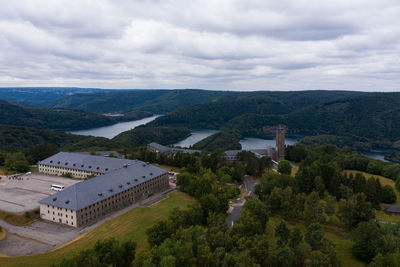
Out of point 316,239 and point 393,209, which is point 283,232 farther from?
point 393,209

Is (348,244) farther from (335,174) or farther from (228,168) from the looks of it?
(228,168)

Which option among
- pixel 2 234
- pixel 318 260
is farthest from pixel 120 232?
pixel 318 260

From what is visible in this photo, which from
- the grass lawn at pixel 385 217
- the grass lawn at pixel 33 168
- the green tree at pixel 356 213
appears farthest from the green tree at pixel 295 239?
the grass lawn at pixel 33 168

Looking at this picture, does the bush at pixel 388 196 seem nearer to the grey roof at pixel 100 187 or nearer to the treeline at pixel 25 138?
the grey roof at pixel 100 187

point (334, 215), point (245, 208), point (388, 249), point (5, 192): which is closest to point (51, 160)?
point (5, 192)

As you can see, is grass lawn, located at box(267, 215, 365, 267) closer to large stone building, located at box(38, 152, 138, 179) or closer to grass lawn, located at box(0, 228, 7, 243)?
large stone building, located at box(38, 152, 138, 179)

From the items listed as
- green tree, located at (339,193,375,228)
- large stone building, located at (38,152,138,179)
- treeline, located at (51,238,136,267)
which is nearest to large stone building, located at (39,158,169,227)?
large stone building, located at (38,152,138,179)
